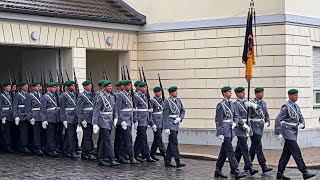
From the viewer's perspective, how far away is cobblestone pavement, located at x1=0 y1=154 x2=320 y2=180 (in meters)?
15.0

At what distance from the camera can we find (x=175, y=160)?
54.7ft

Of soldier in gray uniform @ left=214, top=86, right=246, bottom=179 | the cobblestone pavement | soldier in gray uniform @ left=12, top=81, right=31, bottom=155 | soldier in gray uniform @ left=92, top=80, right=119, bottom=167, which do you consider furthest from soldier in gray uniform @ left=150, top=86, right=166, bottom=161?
soldier in gray uniform @ left=12, top=81, right=31, bottom=155

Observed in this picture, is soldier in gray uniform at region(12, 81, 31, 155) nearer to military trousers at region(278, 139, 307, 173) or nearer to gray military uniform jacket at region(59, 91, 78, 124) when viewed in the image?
gray military uniform jacket at region(59, 91, 78, 124)

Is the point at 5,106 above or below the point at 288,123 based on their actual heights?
above

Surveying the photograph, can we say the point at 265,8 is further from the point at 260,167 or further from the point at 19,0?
the point at 19,0

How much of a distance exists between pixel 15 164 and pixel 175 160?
3.55 metres

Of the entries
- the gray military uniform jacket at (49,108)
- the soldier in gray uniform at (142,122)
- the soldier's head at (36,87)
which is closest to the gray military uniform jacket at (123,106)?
the soldier in gray uniform at (142,122)

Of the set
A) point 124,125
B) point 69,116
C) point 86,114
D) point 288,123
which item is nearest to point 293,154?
point 288,123

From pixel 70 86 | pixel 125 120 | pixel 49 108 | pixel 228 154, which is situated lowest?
pixel 228 154

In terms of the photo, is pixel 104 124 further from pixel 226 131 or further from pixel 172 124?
pixel 226 131

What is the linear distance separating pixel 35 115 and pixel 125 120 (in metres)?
3.06

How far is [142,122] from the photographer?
1758 centimetres

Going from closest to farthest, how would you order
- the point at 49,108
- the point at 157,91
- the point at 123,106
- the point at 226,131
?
the point at 226,131 < the point at 123,106 < the point at 157,91 < the point at 49,108

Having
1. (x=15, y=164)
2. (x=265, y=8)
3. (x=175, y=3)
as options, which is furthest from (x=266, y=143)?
(x=15, y=164)
